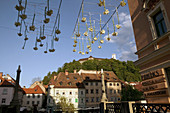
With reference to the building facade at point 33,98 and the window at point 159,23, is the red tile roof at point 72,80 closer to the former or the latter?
the building facade at point 33,98

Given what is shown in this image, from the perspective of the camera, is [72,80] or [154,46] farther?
[72,80]

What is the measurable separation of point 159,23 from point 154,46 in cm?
164

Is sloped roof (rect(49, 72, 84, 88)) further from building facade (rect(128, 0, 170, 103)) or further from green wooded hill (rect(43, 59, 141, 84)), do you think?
building facade (rect(128, 0, 170, 103))

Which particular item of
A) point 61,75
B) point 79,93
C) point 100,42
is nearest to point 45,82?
point 61,75

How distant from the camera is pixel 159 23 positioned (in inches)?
330

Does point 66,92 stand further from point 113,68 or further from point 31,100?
point 113,68

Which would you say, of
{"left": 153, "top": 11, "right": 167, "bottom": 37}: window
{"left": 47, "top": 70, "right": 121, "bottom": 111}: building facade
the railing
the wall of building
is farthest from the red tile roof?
{"left": 153, "top": 11, "right": 167, "bottom": 37}: window

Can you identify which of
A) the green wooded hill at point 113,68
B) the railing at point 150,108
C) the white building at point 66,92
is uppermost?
the green wooded hill at point 113,68

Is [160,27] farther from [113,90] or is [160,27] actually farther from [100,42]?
[113,90]

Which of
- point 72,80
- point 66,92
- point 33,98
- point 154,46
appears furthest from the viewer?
point 33,98

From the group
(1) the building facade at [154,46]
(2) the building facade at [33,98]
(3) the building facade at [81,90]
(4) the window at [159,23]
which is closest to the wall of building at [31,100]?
(2) the building facade at [33,98]

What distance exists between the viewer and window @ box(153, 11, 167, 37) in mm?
8039

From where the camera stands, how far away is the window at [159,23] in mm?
8039

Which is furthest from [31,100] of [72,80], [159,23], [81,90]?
[159,23]
